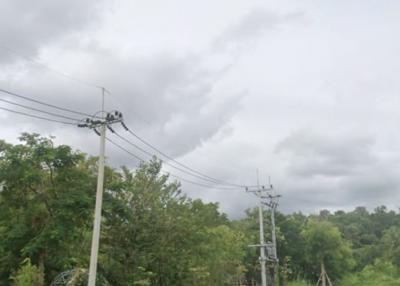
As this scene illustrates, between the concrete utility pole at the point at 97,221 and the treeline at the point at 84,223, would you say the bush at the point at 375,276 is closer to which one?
the treeline at the point at 84,223

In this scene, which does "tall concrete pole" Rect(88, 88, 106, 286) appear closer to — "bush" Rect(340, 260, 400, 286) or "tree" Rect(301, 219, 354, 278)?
"tree" Rect(301, 219, 354, 278)

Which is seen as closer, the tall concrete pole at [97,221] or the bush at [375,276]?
the tall concrete pole at [97,221]

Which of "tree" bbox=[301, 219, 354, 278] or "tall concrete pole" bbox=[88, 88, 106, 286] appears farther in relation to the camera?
"tree" bbox=[301, 219, 354, 278]

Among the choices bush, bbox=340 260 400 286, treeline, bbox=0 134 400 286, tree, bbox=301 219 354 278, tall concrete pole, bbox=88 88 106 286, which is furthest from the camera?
tree, bbox=301 219 354 278

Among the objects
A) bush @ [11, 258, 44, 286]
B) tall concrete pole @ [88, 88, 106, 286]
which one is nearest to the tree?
bush @ [11, 258, 44, 286]

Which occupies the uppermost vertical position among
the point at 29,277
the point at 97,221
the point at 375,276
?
the point at 97,221

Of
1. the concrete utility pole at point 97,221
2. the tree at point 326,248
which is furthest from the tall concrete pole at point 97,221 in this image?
the tree at point 326,248

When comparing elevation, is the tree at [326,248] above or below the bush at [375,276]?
above

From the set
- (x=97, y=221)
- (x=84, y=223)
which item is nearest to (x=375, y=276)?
(x=84, y=223)

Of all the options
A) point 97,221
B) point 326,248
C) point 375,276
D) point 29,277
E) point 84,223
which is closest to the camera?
point 97,221

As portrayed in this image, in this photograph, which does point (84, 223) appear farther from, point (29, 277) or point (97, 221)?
point (97, 221)

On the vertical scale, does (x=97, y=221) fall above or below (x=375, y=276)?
above

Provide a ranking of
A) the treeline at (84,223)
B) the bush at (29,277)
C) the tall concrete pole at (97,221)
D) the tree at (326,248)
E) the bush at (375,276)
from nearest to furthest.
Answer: the tall concrete pole at (97,221)
the bush at (29,277)
the treeline at (84,223)
the bush at (375,276)
the tree at (326,248)

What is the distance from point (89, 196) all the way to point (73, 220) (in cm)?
140
